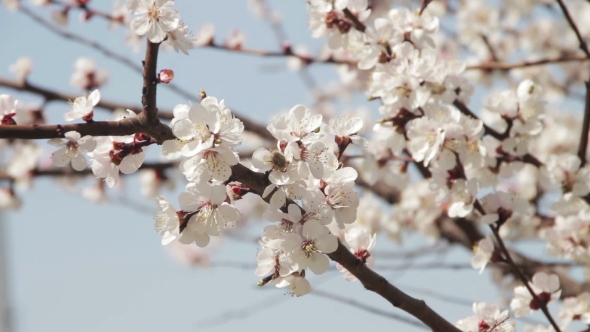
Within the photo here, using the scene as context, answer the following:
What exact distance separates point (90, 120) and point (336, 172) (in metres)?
0.47

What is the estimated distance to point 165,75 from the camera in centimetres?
116

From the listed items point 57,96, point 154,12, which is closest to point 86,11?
point 57,96

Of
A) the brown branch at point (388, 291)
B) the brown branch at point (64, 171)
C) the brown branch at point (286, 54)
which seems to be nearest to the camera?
the brown branch at point (388, 291)

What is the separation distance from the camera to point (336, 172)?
1187 millimetres

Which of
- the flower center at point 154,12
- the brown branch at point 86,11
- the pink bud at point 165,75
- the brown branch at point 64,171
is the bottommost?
the brown branch at point 64,171

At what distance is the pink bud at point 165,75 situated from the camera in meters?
1.16

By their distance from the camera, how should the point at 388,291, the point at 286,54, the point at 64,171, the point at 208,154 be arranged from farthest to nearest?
1. the point at 64,171
2. the point at 286,54
3. the point at 388,291
4. the point at 208,154

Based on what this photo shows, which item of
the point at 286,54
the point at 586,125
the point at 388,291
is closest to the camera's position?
the point at 388,291

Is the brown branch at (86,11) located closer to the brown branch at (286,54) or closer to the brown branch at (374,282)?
the brown branch at (286,54)

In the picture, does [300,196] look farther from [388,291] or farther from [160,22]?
[160,22]

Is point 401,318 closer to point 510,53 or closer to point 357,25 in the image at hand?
point 357,25

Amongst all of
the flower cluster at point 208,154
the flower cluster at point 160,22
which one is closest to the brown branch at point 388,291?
the flower cluster at point 208,154

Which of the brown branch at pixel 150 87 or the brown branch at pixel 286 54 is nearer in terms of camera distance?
the brown branch at pixel 150 87

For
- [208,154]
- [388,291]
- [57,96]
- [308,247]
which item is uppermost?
[208,154]
